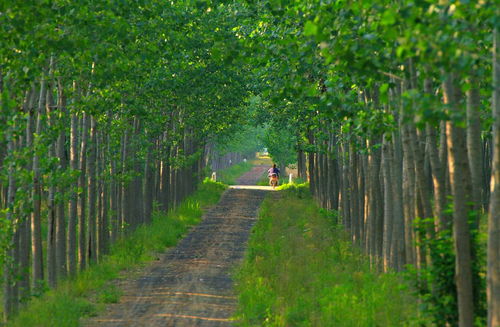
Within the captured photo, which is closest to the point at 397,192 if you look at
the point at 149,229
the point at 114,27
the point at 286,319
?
the point at 286,319

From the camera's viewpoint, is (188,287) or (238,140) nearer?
(188,287)

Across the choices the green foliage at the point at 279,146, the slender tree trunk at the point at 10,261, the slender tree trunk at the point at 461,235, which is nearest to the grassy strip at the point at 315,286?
the slender tree trunk at the point at 461,235

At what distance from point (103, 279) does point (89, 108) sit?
7925 millimetres

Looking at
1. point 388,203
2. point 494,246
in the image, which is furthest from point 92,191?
point 494,246

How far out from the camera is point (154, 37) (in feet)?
76.4

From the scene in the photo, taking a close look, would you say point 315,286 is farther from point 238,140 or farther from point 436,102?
point 238,140

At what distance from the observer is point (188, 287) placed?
20.8m

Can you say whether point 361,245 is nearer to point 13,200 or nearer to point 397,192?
point 397,192

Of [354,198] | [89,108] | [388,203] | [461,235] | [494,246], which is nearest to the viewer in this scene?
[494,246]

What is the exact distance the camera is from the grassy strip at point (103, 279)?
16.0 meters

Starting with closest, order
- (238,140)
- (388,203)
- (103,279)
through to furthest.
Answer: (388,203)
(103,279)
(238,140)

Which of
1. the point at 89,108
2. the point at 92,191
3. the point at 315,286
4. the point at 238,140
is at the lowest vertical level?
the point at 315,286

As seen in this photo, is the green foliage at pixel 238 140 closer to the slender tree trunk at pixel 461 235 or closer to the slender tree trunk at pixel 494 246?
the slender tree trunk at pixel 461 235

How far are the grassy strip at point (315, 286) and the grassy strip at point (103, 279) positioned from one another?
3.30m
